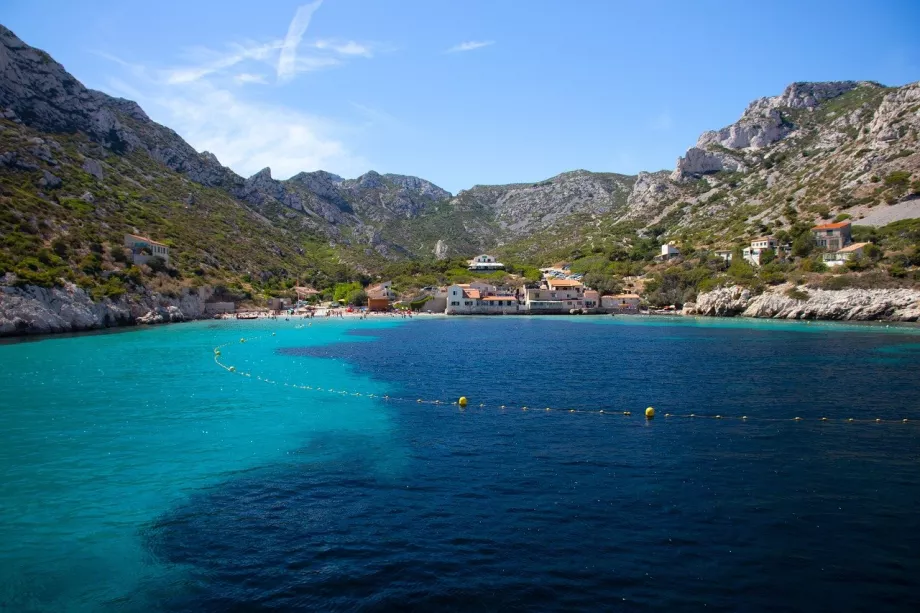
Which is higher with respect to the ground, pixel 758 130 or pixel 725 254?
pixel 758 130

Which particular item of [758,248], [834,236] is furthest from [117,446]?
[758,248]

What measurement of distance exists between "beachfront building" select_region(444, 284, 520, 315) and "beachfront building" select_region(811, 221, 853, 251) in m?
48.0

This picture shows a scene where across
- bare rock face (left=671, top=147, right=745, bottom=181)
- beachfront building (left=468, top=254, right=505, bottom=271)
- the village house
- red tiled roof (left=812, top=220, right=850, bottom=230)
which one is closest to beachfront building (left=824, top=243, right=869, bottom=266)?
red tiled roof (left=812, top=220, right=850, bottom=230)

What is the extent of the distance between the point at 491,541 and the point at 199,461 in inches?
392

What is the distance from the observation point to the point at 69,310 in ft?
172

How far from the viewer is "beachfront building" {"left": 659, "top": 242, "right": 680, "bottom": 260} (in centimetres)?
10321

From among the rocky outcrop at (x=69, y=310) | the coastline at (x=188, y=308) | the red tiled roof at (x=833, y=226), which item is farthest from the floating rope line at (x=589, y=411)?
the red tiled roof at (x=833, y=226)

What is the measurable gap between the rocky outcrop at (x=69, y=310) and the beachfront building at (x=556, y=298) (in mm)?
57770

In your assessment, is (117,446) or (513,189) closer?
(117,446)

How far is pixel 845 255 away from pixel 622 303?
3259 centimetres

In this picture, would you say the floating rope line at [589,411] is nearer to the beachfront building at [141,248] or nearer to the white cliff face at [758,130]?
the beachfront building at [141,248]

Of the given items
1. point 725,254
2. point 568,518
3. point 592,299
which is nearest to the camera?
point 568,518

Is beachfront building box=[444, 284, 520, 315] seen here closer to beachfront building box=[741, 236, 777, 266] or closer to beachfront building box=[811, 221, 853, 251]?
beachfront building box=[741, 236, 777, 266]

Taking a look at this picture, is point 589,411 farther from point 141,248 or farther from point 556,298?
point 556,298
